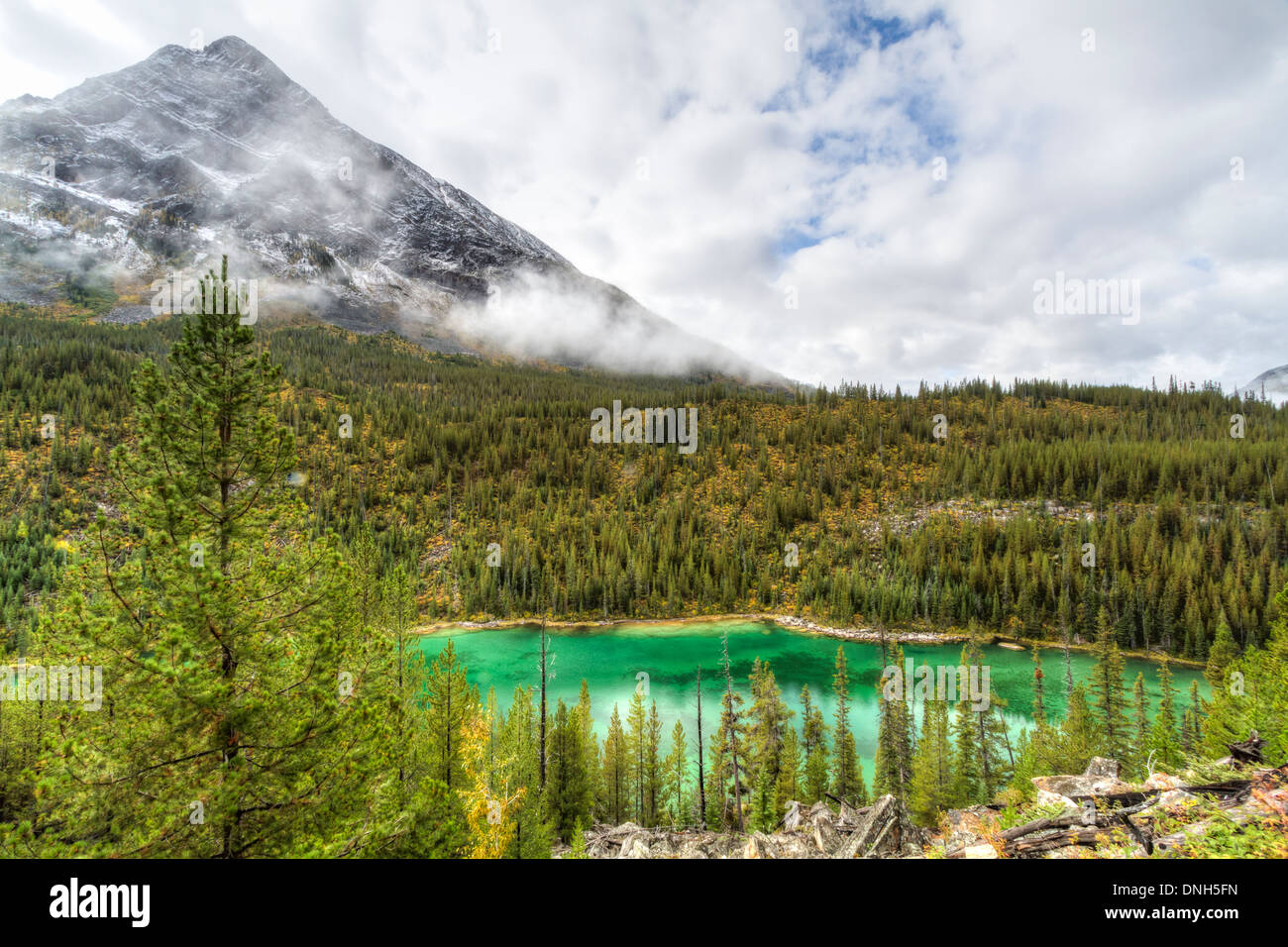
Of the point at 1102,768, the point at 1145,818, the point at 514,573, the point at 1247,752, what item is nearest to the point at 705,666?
the point at 514,573

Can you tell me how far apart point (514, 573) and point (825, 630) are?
47.9 meters

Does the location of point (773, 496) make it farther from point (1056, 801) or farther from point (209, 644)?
point (209, 644)

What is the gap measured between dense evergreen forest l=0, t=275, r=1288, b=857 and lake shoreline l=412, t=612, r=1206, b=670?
2135 mm

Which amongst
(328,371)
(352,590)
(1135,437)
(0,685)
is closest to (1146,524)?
(1135,437)

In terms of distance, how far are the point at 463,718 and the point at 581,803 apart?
8.63m

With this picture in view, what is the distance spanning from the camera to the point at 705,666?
175ft

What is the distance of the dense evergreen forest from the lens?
653 cm

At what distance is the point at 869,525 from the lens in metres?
92.5

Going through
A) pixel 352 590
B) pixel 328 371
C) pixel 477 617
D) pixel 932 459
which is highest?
pixel 328 371

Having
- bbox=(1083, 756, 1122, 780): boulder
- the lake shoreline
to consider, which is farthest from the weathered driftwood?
the lake shoreline

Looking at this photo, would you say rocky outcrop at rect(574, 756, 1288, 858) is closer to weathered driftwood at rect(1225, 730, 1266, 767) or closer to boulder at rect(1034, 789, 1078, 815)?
boulder at rect(1034, 789, 1078, 815)
